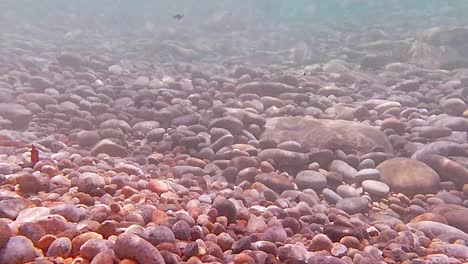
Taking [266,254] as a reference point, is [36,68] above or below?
above

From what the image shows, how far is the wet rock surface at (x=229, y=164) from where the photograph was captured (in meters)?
2.88

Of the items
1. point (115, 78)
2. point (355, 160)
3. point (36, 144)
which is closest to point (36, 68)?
point (115, 78)

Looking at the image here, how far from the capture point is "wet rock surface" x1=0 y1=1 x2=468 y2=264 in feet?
9.45

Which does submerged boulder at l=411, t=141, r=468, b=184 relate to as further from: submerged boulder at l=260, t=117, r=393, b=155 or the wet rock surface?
submerged boulder at l=260, t=117, r=393, b=155

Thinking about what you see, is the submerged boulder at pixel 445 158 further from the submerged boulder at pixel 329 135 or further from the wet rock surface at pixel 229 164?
the submerged boulder at pixel 329 135

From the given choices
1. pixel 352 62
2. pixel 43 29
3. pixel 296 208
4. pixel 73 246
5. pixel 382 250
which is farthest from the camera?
pixel 43 29

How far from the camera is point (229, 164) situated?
17.2 ft

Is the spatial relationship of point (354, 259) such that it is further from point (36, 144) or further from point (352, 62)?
point (352, 62)

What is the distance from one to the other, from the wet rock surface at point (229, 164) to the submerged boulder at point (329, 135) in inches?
1.1

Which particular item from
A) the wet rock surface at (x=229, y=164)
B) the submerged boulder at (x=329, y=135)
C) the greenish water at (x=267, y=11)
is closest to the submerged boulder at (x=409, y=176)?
the wet rock surface at (x=229, y=164)

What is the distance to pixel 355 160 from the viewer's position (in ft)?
18.3

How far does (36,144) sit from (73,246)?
3.04 metres

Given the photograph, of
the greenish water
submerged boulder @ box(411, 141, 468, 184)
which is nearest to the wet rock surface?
submerged boulder @ box(411, 141, 468, 184)

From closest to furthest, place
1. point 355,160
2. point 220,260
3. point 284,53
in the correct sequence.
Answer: point 220,260 < point 355,160 < point 284,53
